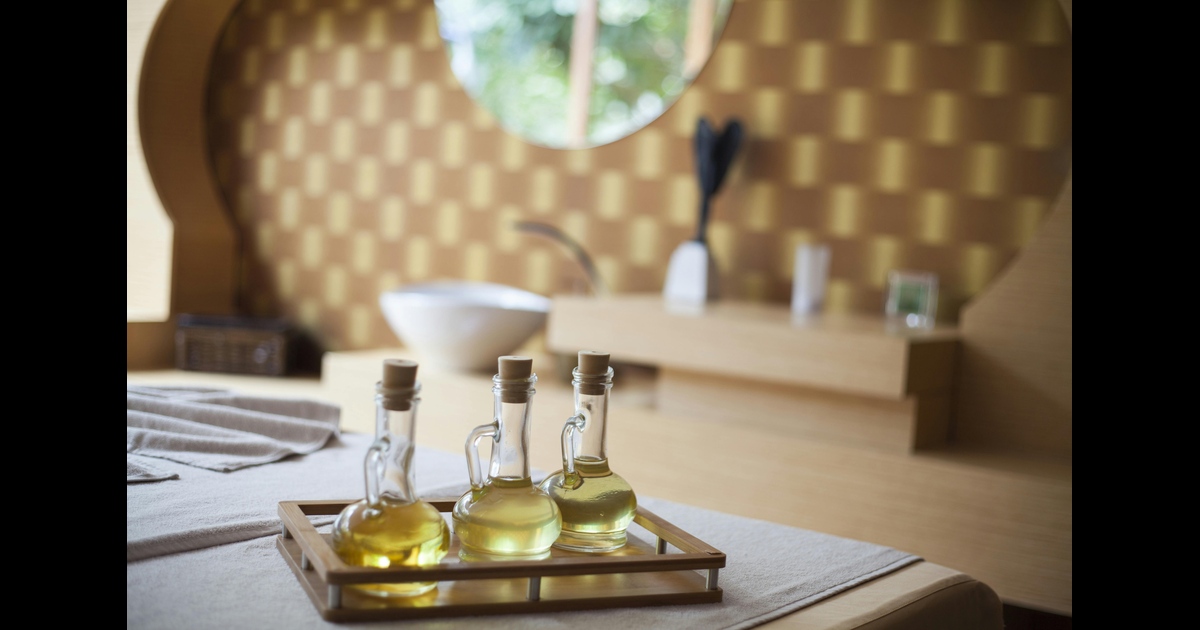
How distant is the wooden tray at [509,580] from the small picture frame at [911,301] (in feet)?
5.08

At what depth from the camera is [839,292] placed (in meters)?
2.62

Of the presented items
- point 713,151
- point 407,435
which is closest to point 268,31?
point 713,151

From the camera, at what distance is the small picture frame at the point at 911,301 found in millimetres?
2283

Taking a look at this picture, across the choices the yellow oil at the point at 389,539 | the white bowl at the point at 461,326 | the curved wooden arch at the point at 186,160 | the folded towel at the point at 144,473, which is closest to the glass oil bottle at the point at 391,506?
the yellow oil at the point at 389,539

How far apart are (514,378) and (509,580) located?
0.16 meters

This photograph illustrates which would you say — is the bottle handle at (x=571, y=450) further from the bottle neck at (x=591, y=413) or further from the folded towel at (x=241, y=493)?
the folded towel at (x=241, y=493)

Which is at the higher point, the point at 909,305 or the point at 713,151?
the point at 713,151

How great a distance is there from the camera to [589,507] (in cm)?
84

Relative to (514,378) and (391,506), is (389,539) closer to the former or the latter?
(391,506)

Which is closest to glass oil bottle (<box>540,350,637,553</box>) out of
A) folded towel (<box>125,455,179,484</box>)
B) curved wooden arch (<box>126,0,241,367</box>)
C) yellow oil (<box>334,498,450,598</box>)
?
yellow oil (<box>334,498,450,598</box>)

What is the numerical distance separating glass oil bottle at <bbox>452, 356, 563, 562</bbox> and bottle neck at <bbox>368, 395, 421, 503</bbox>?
7 cm

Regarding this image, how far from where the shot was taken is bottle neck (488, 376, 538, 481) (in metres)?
0.77
